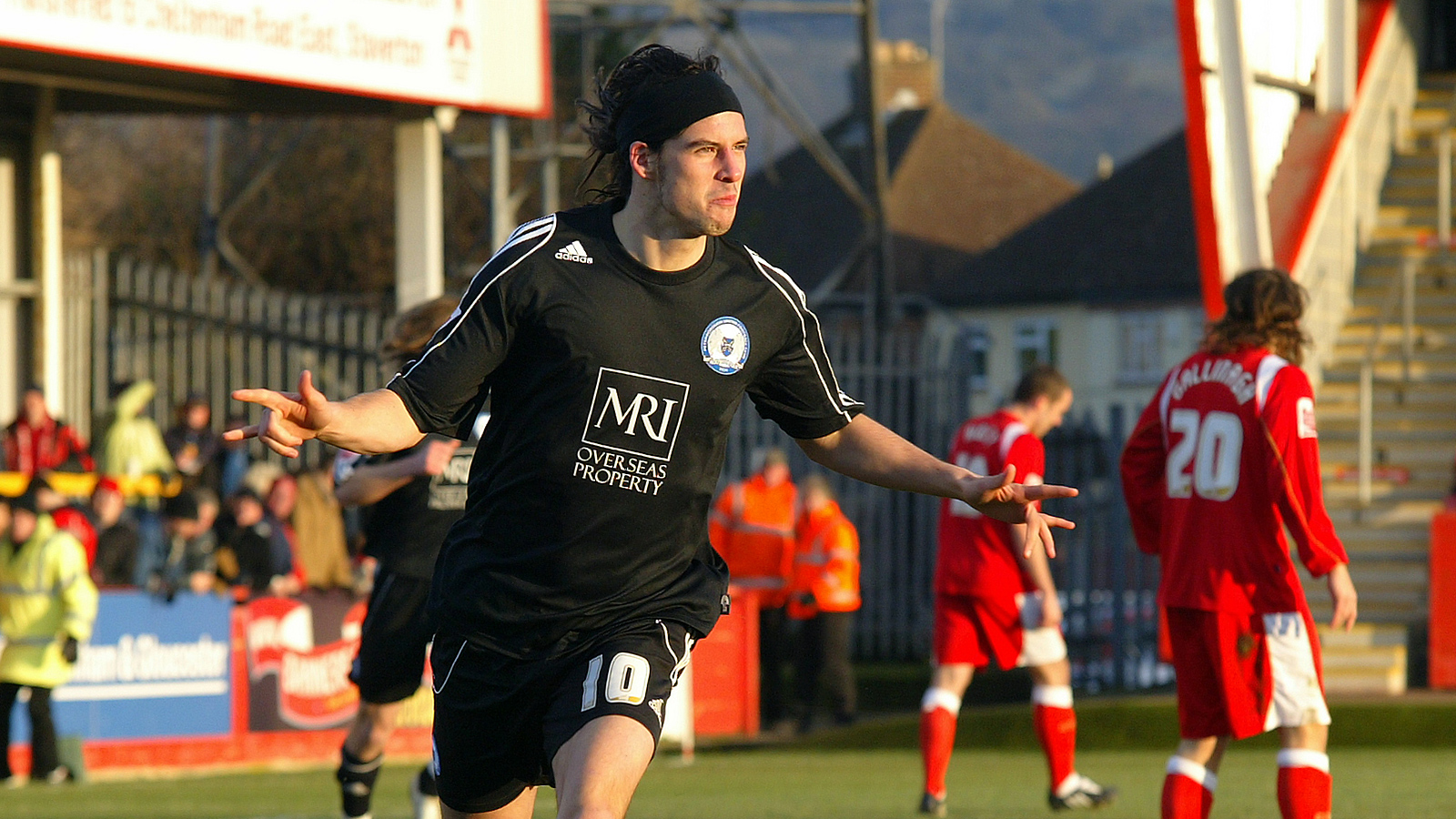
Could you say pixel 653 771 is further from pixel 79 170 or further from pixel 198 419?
pixel 79 170

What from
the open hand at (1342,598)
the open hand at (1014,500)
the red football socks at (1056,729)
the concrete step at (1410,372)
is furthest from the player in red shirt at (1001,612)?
the concrete step at (1410,372)

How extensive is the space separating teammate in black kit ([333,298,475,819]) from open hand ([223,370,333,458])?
10.5 feet

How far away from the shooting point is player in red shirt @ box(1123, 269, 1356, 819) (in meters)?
6.47

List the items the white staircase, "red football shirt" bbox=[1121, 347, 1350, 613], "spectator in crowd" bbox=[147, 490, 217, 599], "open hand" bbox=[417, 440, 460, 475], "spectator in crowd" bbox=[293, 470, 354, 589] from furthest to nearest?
the white staircase, "spectator in crowd" bbox=[293, 470, 354, 589], "spectator in crowd" bbox=[147, 490, 217, 599], "open hand" bbox=[417, 440, 460, 475], "red football shirt" bbox=[1121, 347, 1350, 613]

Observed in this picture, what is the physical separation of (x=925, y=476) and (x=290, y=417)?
155 centimetres

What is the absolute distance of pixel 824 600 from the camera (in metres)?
15.3

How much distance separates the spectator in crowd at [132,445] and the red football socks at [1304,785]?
10.7 m

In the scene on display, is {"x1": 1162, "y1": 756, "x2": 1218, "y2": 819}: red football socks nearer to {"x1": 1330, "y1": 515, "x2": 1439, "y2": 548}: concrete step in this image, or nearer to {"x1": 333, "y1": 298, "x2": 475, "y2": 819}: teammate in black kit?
{"x1": 333, "y1": 298, "x2": 475, "y2": 819}: teammate in black kit

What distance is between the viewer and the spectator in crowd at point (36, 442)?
14711 millimetres

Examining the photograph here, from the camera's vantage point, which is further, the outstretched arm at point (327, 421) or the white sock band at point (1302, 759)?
the white sock band at point (1302, 759)

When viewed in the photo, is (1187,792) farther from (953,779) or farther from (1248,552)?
(953,779)

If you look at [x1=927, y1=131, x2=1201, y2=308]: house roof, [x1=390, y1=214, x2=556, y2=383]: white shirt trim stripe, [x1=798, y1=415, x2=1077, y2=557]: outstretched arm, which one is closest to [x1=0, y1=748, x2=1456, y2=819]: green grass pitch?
[x1=798, y1=415, x2=1077, y2=557]: outstretched arm

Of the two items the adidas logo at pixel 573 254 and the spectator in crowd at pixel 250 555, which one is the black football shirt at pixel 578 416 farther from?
the spectator in crowd at pixel 250 555

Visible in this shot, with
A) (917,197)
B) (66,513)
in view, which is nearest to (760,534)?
(66,513)
